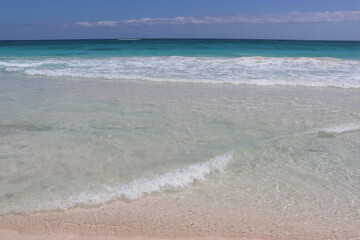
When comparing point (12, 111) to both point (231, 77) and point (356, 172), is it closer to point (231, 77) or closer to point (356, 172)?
point (356, 172)

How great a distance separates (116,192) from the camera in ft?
13.2

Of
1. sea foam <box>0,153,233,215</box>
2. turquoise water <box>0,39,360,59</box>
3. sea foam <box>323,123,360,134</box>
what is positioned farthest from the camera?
turquoise water <box>0,39,360,59</box>

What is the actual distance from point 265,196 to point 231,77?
1025 cm

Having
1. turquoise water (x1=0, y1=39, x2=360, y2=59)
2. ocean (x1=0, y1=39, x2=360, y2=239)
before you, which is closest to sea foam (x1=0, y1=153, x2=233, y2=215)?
ocean (x1=0, y1=39, x2=360, y2=239)

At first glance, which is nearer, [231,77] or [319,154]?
[319,154]

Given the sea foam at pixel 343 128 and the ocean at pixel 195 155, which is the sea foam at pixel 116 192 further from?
the sea foam at pixel 343 128

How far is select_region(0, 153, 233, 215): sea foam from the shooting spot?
3758 mm

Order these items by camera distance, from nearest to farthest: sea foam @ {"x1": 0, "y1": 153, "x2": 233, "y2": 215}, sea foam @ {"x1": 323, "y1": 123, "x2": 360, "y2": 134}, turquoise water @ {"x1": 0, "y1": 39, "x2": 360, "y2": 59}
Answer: sea foam @ {"x1": 0, "y1": 153, "x2": 233, "y2": 215}, sea foam @ {"x1": 323, "y1": 123, "x2": 360, "y2": 134}, turquoise water @ {"x1": 0, "y1": 39, "x2": 360, "y2": 59}

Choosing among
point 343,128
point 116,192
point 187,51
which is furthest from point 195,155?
point 187,51

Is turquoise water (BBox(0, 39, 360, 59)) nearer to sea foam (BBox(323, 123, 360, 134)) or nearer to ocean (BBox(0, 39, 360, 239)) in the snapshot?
ocean (BBox(0, 39, 360, 239))

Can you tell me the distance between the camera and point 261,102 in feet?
29.3

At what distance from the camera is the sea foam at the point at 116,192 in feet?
12.3

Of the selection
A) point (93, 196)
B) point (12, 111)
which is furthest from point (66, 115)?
point (93, 196)

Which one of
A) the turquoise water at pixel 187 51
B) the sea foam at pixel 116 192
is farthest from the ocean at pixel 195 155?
the turquoise water at pixel 187 51
